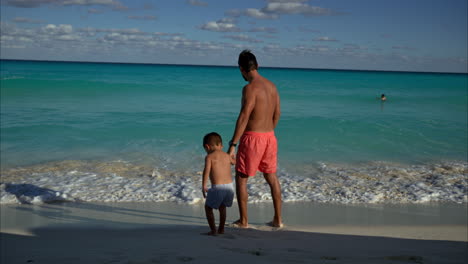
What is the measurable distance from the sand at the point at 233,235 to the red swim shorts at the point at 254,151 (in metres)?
0.70

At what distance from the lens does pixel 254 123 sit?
4.00m

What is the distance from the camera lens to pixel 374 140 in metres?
11.2

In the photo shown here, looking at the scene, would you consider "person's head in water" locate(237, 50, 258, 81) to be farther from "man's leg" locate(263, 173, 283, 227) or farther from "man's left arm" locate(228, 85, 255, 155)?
"man's leg" locate(263, 173, 283, 227)

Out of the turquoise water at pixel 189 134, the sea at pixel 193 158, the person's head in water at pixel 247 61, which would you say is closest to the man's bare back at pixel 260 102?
the person's head in water at pixel 247 61

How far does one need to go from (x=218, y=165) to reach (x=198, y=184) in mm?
2798

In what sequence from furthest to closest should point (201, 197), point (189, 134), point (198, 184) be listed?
point (189, 134)
point (198, 184)
point (201, 197)

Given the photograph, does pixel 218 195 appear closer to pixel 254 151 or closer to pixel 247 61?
pixel 254 151

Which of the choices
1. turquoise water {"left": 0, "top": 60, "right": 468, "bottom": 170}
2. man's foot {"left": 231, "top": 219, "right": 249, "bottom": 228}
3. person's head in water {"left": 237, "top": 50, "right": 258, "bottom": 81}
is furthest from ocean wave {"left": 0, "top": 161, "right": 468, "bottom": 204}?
person's head in water {"left": 237, "top": 50, "right": 258, "bottom": 81}

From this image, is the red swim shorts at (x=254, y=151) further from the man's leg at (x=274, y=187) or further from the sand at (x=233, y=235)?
the sand at (x=233, y=235)

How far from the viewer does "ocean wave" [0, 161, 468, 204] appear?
19.0 feet

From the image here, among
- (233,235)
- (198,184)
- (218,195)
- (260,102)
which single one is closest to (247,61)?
(260,102)

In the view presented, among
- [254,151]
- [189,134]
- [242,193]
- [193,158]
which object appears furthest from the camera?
[189,134]

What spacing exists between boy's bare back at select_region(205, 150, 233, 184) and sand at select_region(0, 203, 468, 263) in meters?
0.58

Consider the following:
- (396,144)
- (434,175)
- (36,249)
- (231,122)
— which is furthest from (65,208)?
(231,122)
